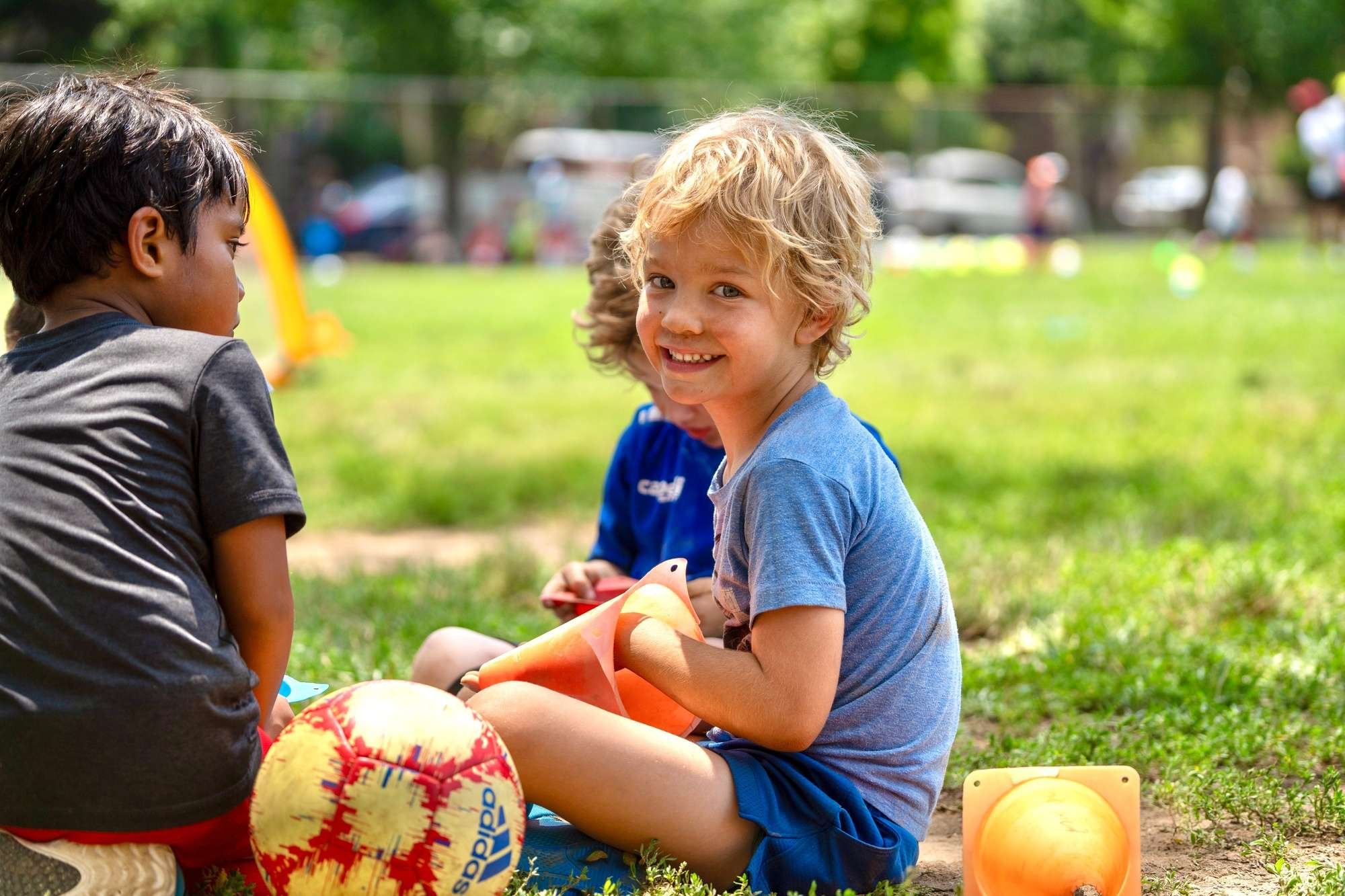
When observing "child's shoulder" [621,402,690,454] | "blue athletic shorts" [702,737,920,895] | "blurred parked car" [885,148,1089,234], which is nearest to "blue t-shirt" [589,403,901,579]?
"child's shoulder" [621,402,690,454]

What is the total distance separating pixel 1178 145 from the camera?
3216 cm

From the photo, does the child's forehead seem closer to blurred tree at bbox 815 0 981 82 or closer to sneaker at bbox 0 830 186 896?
sneaker at bbox 0 830 186 896

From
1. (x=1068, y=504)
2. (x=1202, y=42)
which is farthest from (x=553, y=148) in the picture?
(x=1068, y=504)

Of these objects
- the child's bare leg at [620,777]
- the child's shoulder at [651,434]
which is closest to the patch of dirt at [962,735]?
the child's bare leg at [620,777]

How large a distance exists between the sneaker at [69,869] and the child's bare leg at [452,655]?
113cm

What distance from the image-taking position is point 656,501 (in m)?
3.64

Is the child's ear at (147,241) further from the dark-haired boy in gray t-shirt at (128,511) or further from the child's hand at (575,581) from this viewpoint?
the child's hand at (575,581)

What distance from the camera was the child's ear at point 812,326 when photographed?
2.65 m

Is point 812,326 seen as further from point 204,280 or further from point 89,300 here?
point 89,300

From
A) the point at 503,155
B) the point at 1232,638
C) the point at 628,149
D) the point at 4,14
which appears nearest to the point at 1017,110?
the point at 628,149

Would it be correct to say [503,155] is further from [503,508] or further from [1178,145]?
[503,508]

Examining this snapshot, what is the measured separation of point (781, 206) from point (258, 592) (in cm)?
112

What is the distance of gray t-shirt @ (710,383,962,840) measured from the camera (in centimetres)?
245

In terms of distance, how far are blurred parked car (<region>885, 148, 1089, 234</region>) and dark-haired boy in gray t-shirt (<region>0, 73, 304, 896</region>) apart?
2640 cm
